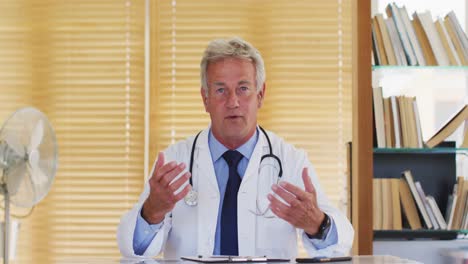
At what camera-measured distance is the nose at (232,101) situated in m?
3.05

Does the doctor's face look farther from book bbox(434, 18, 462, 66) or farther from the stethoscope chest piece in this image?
book bbox(434, 18, 462, 66)

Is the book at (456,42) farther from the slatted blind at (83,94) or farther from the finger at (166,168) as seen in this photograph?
the slatted blind at (83,94)

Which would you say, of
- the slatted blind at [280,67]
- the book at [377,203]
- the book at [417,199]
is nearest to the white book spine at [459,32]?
the book at [417,199]

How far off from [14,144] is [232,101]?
835 mm

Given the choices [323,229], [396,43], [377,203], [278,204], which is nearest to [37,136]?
[278,204]

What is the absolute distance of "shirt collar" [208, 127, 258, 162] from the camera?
10.3 feet

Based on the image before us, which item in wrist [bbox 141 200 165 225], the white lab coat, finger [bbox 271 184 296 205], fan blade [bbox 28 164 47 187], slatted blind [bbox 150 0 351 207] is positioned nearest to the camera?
finger [bbox 271 184 296 205]

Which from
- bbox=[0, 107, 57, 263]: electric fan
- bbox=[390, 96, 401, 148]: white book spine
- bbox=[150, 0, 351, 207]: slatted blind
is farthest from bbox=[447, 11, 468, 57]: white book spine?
bbox=[0, 107, 57, 263]: electric fan

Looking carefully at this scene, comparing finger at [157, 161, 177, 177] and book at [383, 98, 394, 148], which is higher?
book at [383, 98, 394, 148]

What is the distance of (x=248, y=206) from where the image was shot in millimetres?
3002

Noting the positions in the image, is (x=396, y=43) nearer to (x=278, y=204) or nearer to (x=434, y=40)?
(x=434, y=40)

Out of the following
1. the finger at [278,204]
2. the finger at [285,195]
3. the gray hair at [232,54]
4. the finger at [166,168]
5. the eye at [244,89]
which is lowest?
the finger at [278,204]

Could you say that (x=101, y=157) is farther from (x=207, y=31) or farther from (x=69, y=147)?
(x=207, y=31)

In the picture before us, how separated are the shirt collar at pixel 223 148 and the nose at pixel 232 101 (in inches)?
7.3
